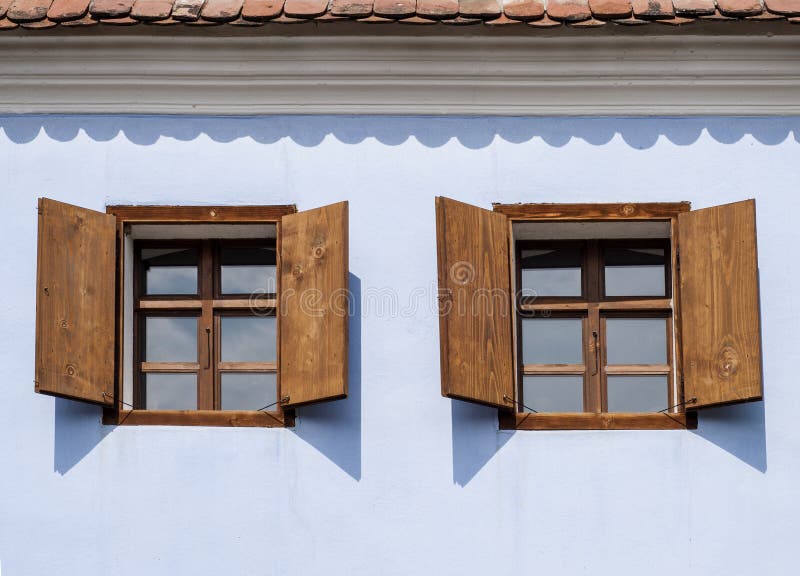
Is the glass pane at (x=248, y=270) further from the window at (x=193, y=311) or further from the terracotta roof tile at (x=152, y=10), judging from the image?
the terracotta roof tile at (x=152, y=10)

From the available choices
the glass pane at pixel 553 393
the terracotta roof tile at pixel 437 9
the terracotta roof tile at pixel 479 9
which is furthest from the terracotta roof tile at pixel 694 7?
the glass pane at pixel 553 393

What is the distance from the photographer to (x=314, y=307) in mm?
7121

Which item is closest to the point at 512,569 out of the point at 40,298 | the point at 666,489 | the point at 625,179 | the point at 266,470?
the point at 666,489

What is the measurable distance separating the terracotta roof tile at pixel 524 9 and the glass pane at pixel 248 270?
1.73 meters

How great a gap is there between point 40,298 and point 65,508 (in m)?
1.02

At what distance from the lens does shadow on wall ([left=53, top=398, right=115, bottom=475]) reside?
7199 millimetres

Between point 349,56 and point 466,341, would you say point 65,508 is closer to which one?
point 466,341

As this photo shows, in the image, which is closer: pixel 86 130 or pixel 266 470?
pixel 266 470

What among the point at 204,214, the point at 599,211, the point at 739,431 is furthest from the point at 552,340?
the point at 204,214

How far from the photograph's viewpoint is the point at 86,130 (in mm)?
7645

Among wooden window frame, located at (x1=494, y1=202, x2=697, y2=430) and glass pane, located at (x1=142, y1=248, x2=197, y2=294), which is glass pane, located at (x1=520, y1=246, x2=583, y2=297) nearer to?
wooden window frame, located at (x1=494, y1=202, x2=697, y2=430)

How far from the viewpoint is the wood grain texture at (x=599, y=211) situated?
7.40 metres

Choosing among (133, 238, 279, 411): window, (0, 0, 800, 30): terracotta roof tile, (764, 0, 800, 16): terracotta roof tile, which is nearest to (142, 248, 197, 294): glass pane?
(133, 238, 279, 411): window

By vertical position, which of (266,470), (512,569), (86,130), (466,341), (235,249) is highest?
(86,130)
